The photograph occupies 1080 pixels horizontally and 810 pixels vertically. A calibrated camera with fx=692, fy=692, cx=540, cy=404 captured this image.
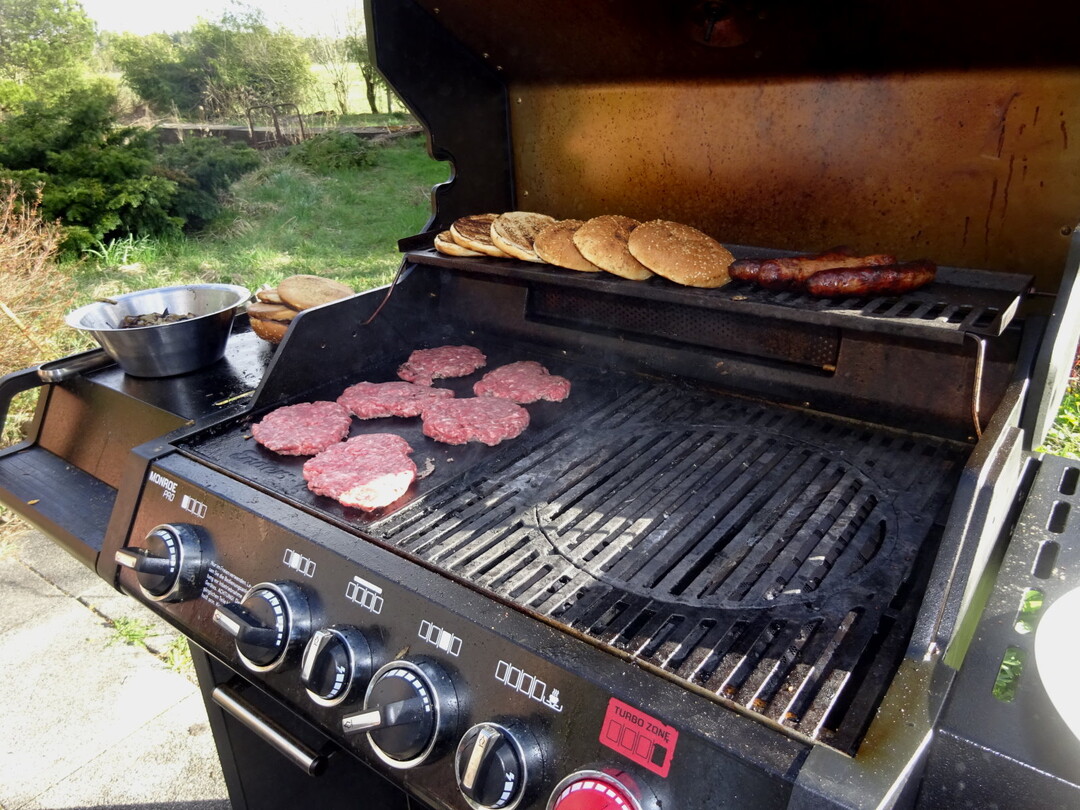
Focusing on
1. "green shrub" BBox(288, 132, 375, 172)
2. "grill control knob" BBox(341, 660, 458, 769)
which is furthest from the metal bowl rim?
"green shrub" BBox(288, 132, 375, 172)

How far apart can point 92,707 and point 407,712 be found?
2.80 meters

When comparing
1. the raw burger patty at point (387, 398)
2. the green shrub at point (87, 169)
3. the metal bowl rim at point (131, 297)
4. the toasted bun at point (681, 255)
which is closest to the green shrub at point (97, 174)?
the green shrub at point (87, 169)

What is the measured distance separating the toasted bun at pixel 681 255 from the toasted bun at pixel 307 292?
1074mm

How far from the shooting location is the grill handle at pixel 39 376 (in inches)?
78.8

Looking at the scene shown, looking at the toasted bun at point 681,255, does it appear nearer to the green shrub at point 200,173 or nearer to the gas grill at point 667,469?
the gas grill at point 667,469

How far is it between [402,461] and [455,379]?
567 millimetres

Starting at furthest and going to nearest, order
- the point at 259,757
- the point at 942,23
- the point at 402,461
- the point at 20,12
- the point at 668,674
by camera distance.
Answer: the point at 20,12 → the point at 259,757 → the point at 402,461 → the point at 942,23 → the point at 668,674

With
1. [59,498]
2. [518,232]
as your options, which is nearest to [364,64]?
[518,232]

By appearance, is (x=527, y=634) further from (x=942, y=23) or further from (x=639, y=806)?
(x=942, y=23)

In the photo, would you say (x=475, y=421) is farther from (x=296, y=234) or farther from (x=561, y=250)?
(x=296, y=234)

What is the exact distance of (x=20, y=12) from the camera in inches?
355

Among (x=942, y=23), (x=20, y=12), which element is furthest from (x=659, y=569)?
(x=20, y=12)

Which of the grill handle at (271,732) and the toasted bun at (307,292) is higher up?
the toasted bun at (307,292)

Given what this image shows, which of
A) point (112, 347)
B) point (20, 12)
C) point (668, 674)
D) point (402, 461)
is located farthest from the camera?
point (20, 12)
